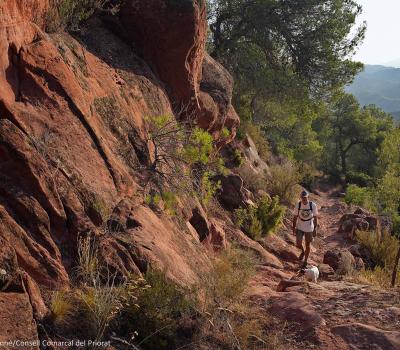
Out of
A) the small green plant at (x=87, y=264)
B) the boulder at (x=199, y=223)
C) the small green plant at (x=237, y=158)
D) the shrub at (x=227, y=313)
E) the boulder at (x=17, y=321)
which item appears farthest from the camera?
the small green plant at (x=237, y=158)

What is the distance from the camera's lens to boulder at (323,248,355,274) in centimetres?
905

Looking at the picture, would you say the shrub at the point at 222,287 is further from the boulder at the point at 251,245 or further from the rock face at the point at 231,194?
the rock face at the point at 231,194

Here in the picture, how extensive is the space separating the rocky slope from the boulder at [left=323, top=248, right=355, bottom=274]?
66.5 inches

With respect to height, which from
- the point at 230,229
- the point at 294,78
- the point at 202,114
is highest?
the point at 294,78

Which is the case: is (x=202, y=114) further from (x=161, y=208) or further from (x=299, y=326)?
Result: (x=299, y=326)

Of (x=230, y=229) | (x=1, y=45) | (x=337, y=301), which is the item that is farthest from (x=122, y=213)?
(x=230, y=229)

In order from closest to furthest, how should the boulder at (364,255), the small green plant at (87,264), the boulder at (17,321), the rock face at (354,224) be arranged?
the boulder at (17,321), the small green plant at (87,264), the boulder at (364,255), the rock face at (354,224)

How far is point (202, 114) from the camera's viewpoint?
34.8 ft

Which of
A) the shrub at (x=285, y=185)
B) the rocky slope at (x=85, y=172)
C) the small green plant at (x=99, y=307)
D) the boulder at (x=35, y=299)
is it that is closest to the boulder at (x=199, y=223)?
the rocky slope at (x=85, y=172)

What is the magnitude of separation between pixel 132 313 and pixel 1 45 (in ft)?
10.1

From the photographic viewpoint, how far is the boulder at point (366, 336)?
410 centimetres

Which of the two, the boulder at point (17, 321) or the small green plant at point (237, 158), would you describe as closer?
the boulder at point (17, 321)

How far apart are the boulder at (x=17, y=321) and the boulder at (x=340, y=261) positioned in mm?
7362

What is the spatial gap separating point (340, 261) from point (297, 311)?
495 cm
